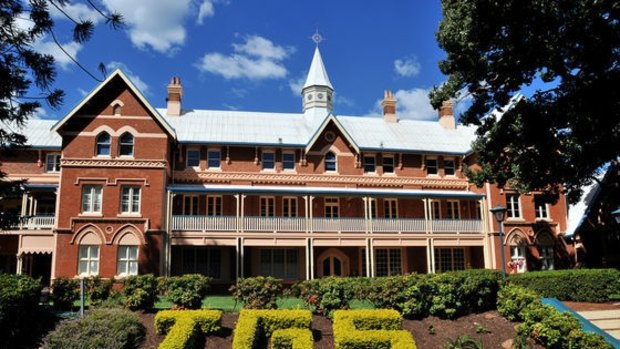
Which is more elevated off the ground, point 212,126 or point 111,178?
point 212,126

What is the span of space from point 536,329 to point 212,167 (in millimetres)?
21874

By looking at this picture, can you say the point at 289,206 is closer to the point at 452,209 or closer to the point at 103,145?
the point at 452,209

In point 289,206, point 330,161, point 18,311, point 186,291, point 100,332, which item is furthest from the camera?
point 330,161

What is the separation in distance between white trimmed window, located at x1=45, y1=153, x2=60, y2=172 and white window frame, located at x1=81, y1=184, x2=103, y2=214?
572 cm

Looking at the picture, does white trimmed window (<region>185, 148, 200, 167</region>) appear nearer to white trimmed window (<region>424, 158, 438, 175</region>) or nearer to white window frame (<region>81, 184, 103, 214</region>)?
white window frame (<region>81, 184, 103, 214</region>)

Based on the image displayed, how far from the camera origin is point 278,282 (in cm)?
1761

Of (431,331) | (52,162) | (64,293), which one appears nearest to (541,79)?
(431,331)

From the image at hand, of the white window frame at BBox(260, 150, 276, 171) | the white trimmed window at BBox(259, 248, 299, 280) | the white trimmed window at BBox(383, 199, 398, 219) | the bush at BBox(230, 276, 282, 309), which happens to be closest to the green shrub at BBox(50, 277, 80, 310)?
the bush at BBox(230, 276, 282, 309)

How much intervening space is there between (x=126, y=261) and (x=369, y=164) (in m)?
16.1

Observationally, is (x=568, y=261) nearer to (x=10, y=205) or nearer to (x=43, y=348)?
(x=43, y=348)

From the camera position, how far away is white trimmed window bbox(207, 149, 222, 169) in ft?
107

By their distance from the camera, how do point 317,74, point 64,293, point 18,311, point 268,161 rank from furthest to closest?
point 317,74, point 268,161, point 64,293, point 18,311

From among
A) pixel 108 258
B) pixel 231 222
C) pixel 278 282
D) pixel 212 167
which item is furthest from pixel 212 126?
pixel 278 282

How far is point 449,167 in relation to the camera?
35625mm
